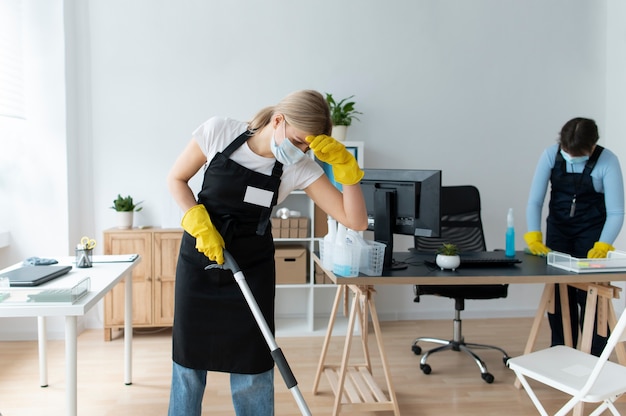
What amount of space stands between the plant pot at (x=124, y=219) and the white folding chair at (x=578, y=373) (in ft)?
8.99

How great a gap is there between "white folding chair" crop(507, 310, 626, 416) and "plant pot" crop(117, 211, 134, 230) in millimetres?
2739

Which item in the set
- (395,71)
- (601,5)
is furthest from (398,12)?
(601,5)

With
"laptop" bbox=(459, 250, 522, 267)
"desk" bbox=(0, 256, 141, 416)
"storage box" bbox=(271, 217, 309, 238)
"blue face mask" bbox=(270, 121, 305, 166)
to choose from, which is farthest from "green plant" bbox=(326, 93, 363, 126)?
"blue face mask" bbox=(270, 121, 305, 166)

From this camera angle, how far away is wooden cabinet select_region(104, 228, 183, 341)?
373 centimetres

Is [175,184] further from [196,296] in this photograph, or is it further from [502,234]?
[502,234]

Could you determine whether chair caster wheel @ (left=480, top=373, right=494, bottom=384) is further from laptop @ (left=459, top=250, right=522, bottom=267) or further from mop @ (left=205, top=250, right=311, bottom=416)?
mop @ (left=205, top=250, right=311, bottom=416)

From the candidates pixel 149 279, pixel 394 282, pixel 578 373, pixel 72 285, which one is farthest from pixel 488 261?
pixel 149 279

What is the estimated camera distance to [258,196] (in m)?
1.79

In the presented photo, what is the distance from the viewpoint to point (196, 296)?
5.98ft

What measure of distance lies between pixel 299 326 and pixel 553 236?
6.13 ft

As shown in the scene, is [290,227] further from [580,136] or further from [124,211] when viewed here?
[580,136]

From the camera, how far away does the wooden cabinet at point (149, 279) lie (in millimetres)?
3730

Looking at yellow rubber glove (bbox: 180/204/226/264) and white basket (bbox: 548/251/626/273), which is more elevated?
yellow rubber glove (bbox: 180/204/226/264)

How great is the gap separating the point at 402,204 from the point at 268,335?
46.3 inches
